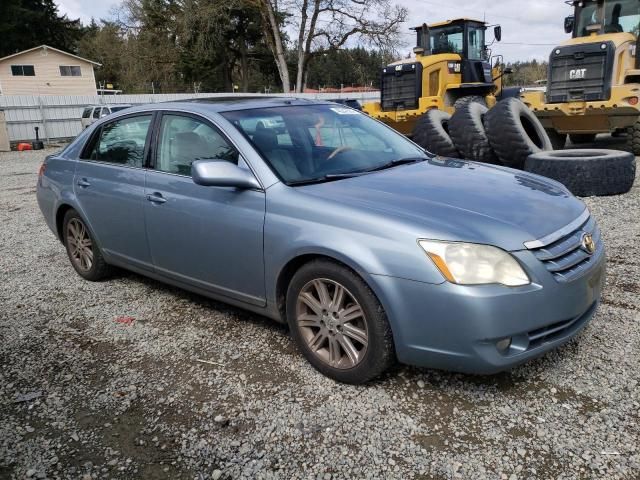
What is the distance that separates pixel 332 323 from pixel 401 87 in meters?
11.1

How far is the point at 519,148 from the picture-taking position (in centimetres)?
764

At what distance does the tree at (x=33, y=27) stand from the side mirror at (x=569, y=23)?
124 ft

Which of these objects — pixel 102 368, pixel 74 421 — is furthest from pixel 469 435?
pixel 102 368

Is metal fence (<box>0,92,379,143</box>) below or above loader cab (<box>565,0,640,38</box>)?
below

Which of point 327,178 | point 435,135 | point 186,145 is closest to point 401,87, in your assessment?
point 435,135

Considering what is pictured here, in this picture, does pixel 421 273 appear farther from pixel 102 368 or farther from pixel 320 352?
pixel 102 368

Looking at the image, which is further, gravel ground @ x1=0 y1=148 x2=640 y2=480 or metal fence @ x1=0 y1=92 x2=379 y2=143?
metal fence @ x1=0 y1=92 x2=379 y2=143

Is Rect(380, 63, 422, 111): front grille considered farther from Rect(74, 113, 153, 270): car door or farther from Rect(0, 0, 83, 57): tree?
Rect(0, 0, 83, 57): tree

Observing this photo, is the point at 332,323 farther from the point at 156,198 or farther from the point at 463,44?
the point at 463,44

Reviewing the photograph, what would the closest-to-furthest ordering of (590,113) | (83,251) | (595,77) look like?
1. (83,251)
2. (590,113)
3. (595,77)

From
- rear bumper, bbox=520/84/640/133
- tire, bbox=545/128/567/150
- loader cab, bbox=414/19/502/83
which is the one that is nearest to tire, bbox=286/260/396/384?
rear bumper, bbox=520/84/640/133

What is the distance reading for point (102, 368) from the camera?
3.42 m

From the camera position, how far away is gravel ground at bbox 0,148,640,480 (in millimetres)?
2434

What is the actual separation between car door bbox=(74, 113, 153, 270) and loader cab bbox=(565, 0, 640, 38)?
32.6ft
